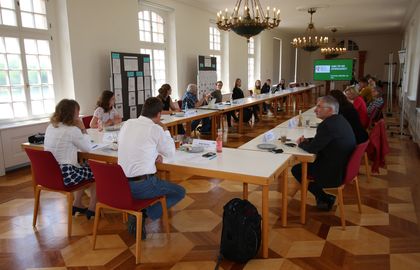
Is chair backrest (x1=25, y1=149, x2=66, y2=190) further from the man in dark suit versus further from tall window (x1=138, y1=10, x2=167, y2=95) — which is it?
tall window (x1=138, y1=10, x2=167, y2=95)

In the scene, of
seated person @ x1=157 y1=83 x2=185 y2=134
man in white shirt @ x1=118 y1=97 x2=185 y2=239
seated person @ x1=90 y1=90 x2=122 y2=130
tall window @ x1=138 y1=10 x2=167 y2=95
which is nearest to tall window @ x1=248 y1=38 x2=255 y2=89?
A: tall window @ x1=138 y1=10 x2=167 y2=95

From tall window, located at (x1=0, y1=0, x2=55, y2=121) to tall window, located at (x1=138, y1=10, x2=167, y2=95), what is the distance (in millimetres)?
2304

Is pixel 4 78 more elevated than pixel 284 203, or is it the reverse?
pixel 4 78

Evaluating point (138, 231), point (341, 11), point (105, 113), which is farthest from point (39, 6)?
point (341, 11)

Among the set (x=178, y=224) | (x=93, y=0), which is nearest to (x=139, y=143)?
(x=178, y=224)

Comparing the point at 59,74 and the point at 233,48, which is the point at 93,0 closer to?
the point at 59,74

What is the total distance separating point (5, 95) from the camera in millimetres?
4855

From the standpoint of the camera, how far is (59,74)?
220 inches

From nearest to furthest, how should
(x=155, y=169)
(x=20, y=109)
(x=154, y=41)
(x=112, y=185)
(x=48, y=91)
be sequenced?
1. (x=112, y=185)
2. (x=155, y=169)
3. (x=20, y=109)
4. (x=48, y=91)
5. (x=154, y=41)

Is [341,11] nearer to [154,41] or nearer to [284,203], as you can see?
[154,41]

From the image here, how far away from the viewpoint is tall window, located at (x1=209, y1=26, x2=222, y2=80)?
9.59m

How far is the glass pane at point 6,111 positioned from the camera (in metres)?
4.84

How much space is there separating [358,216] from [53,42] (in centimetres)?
507

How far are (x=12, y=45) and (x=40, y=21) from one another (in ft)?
2.16
